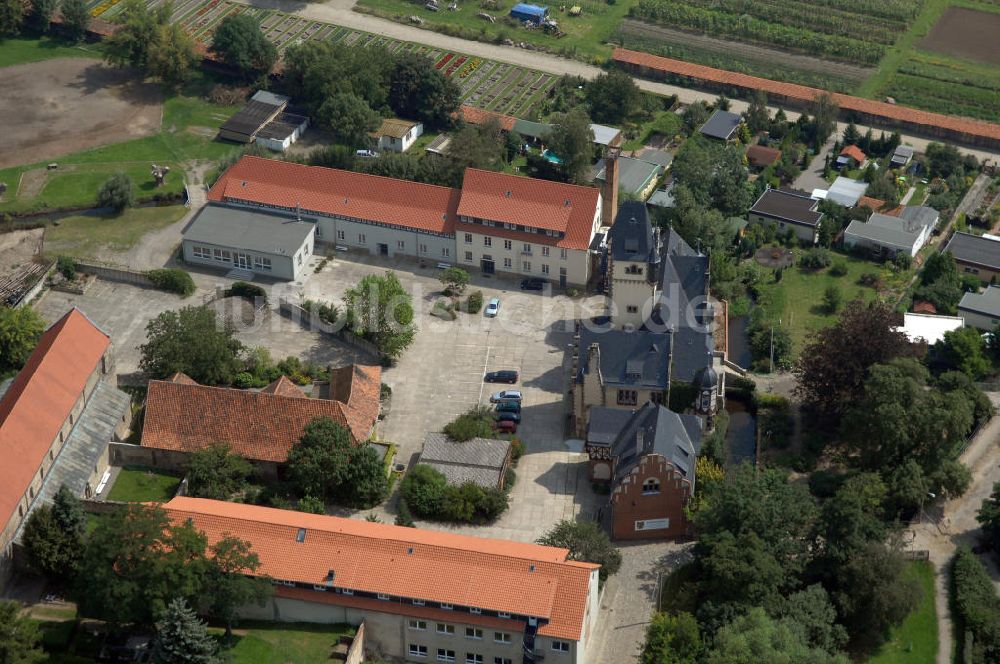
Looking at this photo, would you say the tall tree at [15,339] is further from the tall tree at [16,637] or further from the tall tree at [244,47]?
the tall tree at [244,47]

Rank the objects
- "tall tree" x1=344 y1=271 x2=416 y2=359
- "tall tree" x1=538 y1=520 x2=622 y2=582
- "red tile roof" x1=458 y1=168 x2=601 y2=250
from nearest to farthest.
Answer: "tall tree" x1=538 y1=520 x2=622 y2=582 < "tall tree" x1=344 y1=271 x2=416 y2=359 < "red tile roof" x1=458 y1=168 x2=601 y2=250

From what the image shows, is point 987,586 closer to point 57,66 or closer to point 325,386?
point 325,386

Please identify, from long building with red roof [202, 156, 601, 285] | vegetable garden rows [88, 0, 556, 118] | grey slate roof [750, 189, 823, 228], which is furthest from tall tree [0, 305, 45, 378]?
grey slate roof [750, 189, 823, 228]

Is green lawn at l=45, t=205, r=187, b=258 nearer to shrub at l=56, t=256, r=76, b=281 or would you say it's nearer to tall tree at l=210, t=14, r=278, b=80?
shrub at l=56, t=256, r=76, b=281

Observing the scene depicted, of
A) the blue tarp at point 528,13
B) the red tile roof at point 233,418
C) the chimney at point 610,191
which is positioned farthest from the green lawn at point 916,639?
the blue tarp at point 528,13

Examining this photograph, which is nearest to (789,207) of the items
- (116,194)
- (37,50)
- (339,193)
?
(339,193)
